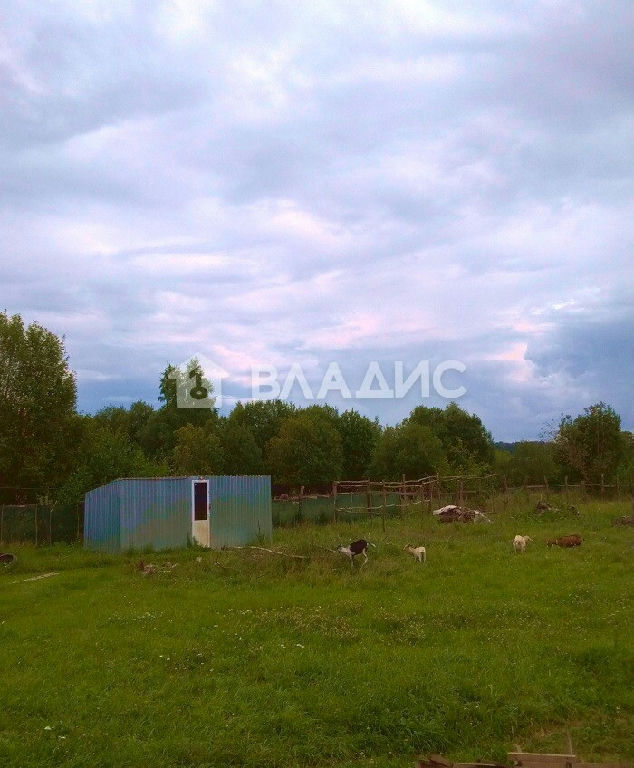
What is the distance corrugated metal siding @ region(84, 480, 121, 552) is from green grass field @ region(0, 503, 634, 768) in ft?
20.9

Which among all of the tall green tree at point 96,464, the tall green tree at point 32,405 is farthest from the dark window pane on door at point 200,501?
the tall green tree at point 32,405

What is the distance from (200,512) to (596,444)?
2795 cm

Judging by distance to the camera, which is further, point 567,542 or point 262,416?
point 262,416

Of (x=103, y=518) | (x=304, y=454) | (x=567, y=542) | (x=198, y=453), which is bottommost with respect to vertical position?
(x=567, y=542)

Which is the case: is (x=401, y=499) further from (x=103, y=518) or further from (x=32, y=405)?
(x=32, y=405)

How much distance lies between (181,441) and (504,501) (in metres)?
29.6

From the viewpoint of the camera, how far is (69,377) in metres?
31.3

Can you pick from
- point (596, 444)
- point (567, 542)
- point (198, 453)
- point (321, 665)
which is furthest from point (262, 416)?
point (321, 665)

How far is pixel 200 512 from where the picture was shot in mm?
23000

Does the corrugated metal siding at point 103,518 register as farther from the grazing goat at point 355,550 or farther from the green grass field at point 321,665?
the grazing goat at point 355,550

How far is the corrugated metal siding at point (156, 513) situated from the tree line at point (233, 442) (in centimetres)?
616

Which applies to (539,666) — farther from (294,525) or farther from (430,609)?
(294,525)

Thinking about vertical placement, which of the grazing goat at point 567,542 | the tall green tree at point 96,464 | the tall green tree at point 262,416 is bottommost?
the grazing goat at point 567,542

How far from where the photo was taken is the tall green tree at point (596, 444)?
42.2 metres
